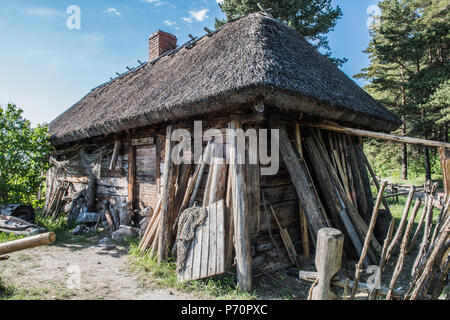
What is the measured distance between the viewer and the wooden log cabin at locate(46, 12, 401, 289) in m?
3.33

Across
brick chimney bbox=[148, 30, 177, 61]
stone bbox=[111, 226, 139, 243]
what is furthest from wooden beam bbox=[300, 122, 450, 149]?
brick chimney bbox=[148, 30, 177, 61]

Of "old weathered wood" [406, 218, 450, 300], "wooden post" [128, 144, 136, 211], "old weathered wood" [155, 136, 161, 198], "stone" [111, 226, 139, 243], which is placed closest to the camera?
"old weathered wood" [406, 218, 450, 300]

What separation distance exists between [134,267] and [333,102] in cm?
382

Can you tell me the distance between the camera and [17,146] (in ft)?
20.5

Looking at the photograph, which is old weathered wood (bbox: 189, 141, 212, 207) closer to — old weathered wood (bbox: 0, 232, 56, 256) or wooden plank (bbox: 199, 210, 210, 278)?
wooden plank (bbox: 199, 210, 210, 278)

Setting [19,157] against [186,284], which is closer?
[186,284]

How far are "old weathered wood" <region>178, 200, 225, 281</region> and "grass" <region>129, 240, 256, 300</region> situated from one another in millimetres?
112

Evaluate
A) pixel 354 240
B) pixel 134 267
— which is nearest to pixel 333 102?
pixel 354 240

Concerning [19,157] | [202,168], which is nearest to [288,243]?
[202,168]

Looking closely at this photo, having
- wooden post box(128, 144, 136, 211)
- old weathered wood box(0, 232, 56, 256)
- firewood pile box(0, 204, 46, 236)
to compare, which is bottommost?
firewood pile box(0, 204, 46, 236)

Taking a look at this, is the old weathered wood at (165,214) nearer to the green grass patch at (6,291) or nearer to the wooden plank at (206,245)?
the wooden plank at (206,245)

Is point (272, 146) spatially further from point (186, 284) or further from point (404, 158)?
point (404, 158)

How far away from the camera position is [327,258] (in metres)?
1.79

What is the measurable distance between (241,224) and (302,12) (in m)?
12.6
